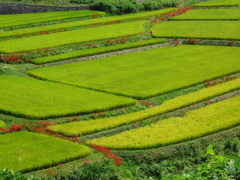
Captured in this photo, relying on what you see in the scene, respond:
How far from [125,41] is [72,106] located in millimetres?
15500

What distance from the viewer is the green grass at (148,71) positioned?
74.1 feet

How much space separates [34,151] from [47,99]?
5.89 m

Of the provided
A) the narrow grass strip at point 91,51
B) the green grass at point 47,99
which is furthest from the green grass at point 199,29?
the green grass at point 47,99

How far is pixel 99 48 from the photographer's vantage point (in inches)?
1214

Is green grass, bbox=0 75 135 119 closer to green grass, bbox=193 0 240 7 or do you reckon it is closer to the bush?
the bush

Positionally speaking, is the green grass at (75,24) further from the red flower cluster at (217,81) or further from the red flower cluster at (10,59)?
the red flower cluster at (217,81)

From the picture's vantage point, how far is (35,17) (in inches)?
1570

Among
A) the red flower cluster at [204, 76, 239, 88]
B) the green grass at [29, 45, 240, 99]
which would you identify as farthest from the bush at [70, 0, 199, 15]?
the red flower cluster at [204, 76, 239, 88]

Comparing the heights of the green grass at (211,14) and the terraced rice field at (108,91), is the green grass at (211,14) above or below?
above

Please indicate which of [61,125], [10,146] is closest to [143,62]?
[61,125]

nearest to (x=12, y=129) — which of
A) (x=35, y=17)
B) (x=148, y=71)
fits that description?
(x=148, y=71)

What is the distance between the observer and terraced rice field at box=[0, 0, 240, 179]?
48.7 ft

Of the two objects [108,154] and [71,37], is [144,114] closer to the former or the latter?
[108,154]

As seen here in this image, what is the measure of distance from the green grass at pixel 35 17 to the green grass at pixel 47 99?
48.9ft
